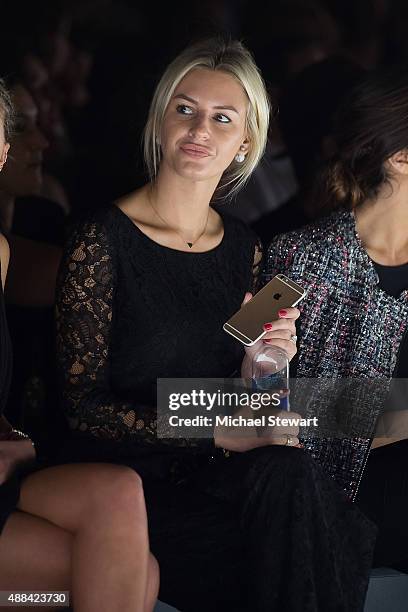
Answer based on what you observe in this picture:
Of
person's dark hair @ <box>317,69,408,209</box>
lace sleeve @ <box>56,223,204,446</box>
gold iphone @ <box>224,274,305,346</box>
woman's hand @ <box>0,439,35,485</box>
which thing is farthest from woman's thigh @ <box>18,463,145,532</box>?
person's dark hair @ <box>317,69,408,209</box>

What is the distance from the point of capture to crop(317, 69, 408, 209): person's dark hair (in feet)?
8.21

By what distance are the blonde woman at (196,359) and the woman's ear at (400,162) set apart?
13.9 inches

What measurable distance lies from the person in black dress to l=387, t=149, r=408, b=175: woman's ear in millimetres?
1132

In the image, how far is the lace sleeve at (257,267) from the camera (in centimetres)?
246

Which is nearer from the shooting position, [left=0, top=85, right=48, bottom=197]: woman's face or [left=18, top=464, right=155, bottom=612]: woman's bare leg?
[left=18, top=464, right=155, bottom=612]: woman's bare leg

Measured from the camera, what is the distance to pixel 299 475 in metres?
1.94

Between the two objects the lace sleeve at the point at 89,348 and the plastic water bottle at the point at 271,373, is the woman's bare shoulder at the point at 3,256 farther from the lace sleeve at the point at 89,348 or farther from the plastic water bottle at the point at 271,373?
the plastic water bottle at the point at 271,373

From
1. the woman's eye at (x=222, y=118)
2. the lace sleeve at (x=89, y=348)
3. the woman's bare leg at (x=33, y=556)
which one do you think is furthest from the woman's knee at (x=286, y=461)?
the woman's eye at (x=222, y=118)

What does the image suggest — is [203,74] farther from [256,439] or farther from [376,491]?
[376,491]

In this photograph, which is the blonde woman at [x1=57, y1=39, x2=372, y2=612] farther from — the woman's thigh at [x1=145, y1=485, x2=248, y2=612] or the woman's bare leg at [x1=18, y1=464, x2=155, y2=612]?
the woman's bare leg at [x1=18, y1=464, x2=155, y2=612]

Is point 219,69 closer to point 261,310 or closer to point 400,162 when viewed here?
point 400,162

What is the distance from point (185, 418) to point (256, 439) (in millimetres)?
186

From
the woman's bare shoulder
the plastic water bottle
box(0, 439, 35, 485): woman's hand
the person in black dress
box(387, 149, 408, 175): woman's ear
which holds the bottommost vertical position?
the person in black dress

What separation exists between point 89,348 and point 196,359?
10.7 inches
